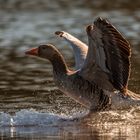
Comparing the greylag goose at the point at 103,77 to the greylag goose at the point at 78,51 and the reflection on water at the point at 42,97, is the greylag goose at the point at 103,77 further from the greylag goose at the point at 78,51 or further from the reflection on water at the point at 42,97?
the greylag goose at the point at 78,51

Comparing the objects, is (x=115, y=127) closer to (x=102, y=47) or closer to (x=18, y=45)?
(x=102, y=47)

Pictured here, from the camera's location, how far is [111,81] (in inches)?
495

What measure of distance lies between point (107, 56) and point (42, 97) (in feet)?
7.42

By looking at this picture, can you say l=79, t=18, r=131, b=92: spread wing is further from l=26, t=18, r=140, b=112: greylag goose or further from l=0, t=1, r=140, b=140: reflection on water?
l=0, t=1, r=140, b=140: reflection on water

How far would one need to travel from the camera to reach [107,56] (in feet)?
40.2

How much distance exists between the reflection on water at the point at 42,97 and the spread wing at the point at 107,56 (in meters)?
0.60

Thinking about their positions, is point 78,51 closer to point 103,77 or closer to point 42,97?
point 42,97

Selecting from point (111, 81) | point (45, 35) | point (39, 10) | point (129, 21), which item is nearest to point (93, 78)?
point (111, 81)

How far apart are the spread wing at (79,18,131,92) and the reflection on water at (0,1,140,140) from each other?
60cm

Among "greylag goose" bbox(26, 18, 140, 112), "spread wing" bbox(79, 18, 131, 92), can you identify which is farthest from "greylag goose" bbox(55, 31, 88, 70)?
"spread wing" bbox(79, 18, 131, 92)

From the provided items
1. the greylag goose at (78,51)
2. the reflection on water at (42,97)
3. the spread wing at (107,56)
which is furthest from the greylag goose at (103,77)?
the greylag goose at (78,51)

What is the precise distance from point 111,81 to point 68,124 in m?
1.02

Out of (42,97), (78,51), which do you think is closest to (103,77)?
(78,51)

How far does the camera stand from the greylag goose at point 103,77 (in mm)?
12102
